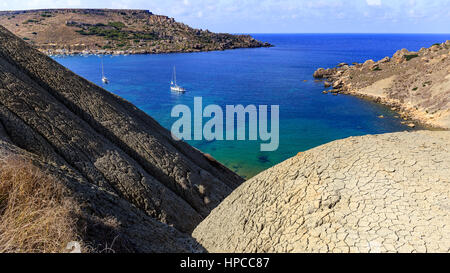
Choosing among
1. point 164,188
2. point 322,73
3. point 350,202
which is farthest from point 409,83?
point 350,202

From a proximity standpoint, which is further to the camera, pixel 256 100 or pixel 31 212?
pixel 256 100

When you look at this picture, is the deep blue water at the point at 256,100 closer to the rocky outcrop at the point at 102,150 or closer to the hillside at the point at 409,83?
the hillside at the point at 409,83

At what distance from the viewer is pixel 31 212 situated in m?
5.16

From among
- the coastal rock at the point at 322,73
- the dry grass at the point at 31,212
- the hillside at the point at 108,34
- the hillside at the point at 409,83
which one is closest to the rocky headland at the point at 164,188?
the dry grass at the point at 31,212

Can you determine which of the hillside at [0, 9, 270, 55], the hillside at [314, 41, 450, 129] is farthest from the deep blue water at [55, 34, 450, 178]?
the hillside at [0, 9, 270, 55]

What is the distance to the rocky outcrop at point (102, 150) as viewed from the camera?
846 centimetres

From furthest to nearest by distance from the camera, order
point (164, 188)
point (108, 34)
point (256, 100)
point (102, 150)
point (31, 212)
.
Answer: point (108, 34) → point (256, 100) → point (164, 188) → point (102, 150) → point (31, 212)

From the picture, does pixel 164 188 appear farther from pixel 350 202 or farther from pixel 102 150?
pixel 350 202

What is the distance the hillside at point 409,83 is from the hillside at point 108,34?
96.2m

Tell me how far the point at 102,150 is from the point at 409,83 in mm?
66069

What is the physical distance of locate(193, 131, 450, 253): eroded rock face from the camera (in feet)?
22.2

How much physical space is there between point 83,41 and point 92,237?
157 metres

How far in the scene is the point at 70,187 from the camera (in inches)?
278
